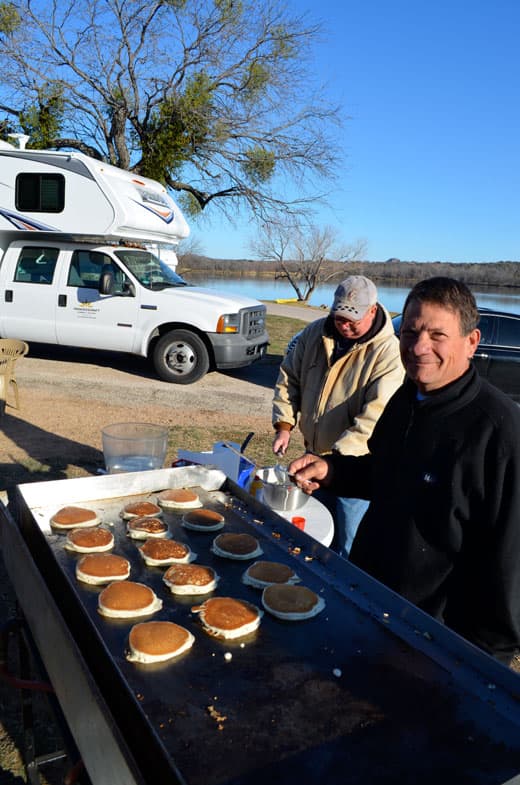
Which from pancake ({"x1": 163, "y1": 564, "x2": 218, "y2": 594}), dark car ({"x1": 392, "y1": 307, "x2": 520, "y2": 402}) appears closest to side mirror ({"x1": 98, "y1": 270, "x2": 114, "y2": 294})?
dark car ({"x1": 392, "y1": 307, "x2": 520, "y2": 402})

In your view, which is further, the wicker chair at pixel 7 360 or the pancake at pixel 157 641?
the wicker chair at pixel 7 360

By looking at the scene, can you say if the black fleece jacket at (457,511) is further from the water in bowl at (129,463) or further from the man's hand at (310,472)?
the water in bowl at (129,463)

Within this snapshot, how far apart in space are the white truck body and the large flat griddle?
8.88 metres

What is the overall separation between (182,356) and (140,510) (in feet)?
26.8

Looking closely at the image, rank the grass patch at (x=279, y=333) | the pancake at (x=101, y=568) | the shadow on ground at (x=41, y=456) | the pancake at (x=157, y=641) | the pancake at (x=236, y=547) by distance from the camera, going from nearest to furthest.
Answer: the pancake at (x=157, y=641) < the pancake at (x=101, y=568) < the pancake at (x=236, y=547) < the shadow on ground at (x=41, y=456) < the grass patch at (x=279, y=333)

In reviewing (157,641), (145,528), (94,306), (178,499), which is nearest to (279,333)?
(94,306)

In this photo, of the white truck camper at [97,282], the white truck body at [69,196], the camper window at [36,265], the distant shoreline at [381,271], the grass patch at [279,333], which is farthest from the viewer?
the distant shoreline at [381,271]

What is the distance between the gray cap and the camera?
3334 millimetres

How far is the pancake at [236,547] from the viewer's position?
7.72 ft

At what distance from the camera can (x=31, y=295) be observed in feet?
35.9

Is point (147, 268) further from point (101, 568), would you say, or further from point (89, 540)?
point (101, 568)

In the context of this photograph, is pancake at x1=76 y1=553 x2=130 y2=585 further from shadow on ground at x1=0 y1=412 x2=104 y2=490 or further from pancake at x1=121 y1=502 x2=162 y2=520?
shadow on ground at x1=0 y1=412 x2=104 y2=490

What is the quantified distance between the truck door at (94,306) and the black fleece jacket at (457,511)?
354 inches

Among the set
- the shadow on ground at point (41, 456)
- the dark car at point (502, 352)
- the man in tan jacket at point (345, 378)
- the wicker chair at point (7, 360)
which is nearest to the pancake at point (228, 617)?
the man in tan jacket at point (345, 378)
